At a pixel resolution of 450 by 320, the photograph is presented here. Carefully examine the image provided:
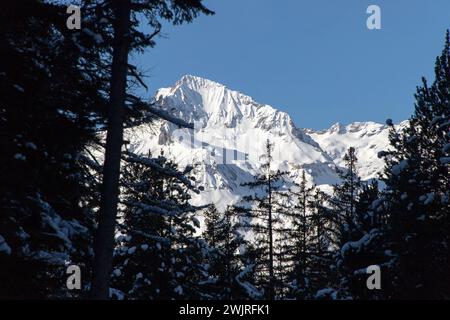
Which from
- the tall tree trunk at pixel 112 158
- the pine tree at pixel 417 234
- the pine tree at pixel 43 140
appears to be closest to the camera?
the pine tree at pixel 43 140

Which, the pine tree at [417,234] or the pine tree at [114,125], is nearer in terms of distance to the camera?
the pine tree at [114,125]

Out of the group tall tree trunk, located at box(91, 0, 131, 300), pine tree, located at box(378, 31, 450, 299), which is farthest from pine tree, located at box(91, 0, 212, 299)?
pine tree, located at box(378, 31, 450, 299)

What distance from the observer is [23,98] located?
6254mm

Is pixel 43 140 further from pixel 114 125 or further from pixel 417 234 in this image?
pixel 417 234

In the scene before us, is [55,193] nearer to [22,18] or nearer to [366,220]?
[22,18]

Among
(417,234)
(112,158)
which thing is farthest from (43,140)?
(417,234)

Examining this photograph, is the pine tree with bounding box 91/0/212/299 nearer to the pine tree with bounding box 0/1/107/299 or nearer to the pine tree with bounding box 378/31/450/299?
the pine tree with bounding box 0/1/107/299

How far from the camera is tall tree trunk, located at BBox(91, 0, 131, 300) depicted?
6.59 metres

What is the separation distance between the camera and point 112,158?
22.6ft

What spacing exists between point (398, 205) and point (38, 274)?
321 inches

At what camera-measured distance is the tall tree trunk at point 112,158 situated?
6.59 metres

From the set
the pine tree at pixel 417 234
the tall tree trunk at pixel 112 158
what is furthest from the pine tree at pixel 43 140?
the pine tree at pixel 417 234

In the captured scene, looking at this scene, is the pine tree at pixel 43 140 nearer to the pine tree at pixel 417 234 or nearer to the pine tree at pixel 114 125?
the pine tree at pixel 114 125

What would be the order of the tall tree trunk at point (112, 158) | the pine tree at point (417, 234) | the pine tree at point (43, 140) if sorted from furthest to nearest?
1. the pine tree at point (417, 234)
2. the tall tree trunk at point (112, 158)
3. the pine tree at point (43, 140)
